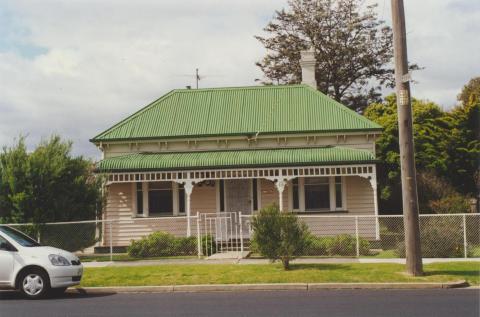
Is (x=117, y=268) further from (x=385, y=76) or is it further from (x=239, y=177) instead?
(x=385, y=76)

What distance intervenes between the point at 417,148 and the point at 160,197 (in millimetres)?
13476

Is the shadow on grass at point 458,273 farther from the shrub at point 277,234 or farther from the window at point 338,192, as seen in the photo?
the window at point 338,192

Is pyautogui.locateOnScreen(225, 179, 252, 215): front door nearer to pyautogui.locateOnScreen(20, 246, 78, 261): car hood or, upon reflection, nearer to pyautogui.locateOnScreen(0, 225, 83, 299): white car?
pyautogui.locateOnScreen(20, 246, 78, 261): car hood

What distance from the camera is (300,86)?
88.3ft

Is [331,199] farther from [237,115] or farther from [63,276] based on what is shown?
[63,276]

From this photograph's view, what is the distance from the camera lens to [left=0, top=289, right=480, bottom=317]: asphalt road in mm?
10398

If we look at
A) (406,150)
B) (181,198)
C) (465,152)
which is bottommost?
(181,198)

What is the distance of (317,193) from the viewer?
23656 millimetres

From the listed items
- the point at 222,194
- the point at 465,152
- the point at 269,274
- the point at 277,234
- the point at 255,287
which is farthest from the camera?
the point at 465,152

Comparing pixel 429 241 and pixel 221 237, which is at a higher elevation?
pixel 221 237

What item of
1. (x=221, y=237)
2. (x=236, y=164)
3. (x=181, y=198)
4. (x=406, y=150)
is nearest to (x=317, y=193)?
(x=236, y=164)

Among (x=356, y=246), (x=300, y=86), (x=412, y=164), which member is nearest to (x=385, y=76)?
(x=300, y=86)

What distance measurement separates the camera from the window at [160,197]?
24000mm

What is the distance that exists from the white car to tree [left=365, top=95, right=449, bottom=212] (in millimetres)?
19494
